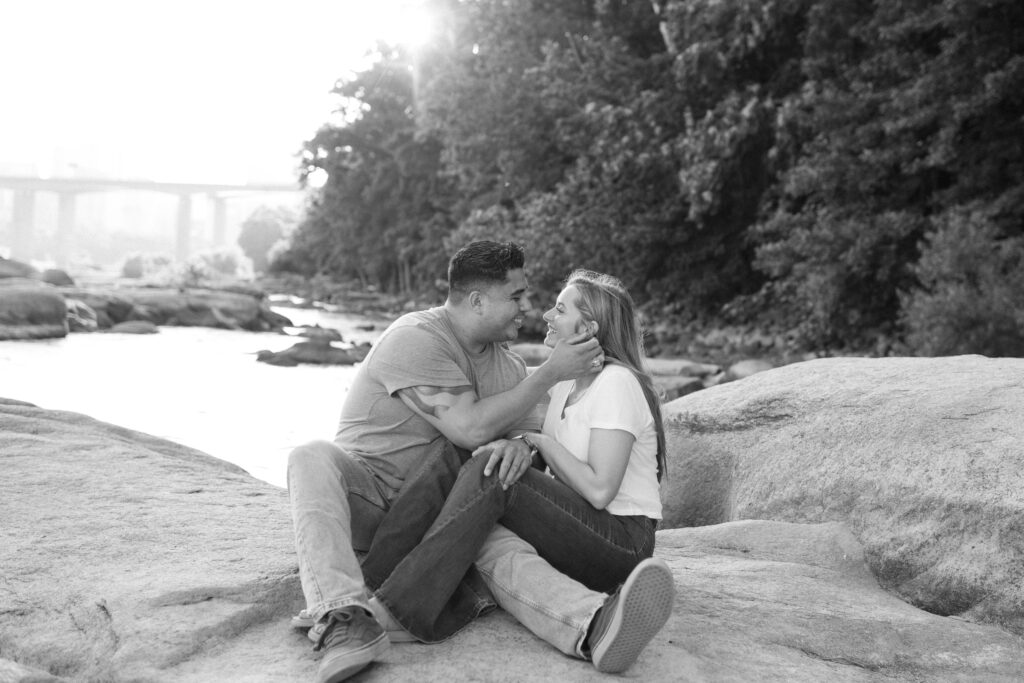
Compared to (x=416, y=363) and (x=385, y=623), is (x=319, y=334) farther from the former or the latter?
(x=385, y=623)

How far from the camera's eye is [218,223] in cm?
10775

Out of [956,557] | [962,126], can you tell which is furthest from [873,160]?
[956,557]

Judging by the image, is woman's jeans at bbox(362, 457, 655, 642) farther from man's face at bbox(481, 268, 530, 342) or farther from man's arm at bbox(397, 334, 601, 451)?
man's face at bbox(481, 268, 530, 342)

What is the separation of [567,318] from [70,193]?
97.9 m

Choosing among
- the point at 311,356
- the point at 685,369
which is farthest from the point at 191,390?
the point at 685,369

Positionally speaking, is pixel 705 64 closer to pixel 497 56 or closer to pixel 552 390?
pixel 497 56

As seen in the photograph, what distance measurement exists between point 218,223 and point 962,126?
101565 millimetres

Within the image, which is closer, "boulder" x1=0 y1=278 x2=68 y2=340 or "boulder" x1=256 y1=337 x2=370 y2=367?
"boulder" x1=256 y1=337 x2=370 y2=367

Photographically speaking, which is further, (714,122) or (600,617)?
(714,122)

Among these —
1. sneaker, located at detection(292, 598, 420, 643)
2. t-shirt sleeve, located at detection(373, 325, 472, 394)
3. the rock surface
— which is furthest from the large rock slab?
sneaker, located at detection(292, 598, 420, 643)

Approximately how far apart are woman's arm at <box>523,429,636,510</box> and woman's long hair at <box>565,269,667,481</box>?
22 cm

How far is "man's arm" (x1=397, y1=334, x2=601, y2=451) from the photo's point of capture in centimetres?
345

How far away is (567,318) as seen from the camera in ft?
11.8

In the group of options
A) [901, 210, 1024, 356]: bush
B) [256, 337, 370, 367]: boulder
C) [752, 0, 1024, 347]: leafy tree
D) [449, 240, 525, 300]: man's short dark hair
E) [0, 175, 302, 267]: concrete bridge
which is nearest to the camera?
[449, 240, 525, 300]: man's short dark hair
